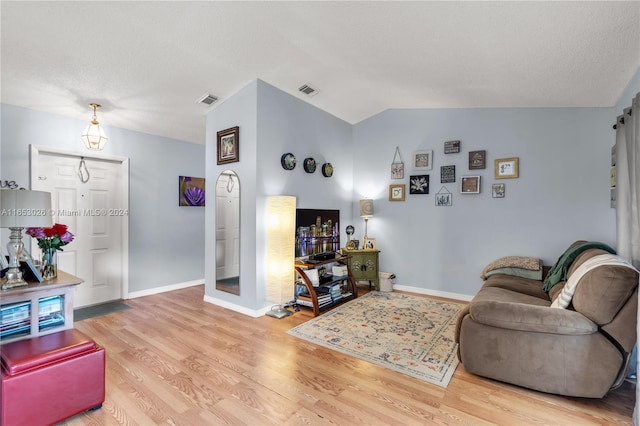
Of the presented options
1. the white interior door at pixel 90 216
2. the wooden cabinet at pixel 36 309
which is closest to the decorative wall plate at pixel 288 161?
the white interior door at pixel 90 216

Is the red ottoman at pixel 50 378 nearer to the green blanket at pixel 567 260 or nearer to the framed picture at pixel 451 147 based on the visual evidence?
the green blanket at pixel 567 260

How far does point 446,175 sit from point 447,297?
1.77m

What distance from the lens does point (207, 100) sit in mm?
3787

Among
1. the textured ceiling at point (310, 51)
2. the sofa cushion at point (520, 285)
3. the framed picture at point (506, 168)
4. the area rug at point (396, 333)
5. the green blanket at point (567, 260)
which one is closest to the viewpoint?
the textured ceiling at point (310, 51)

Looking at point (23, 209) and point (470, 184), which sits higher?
point (470, 184)

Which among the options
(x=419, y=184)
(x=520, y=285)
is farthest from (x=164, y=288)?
(x=520, y=285)

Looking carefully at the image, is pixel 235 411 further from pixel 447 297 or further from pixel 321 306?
pixel 447 297

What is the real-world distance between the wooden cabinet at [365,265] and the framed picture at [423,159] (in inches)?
56.9

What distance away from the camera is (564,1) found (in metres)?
1.92

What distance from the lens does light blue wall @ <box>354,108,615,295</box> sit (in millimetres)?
3607

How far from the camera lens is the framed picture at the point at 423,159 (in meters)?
4.55

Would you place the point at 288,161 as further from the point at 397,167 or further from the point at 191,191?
the point at 191,191

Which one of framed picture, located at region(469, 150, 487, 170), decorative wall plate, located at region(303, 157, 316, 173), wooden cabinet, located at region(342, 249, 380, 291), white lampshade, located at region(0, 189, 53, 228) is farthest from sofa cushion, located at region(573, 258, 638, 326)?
white lampshade, located at region(0, 189, 53, 228)

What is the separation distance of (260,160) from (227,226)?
1015 mm
